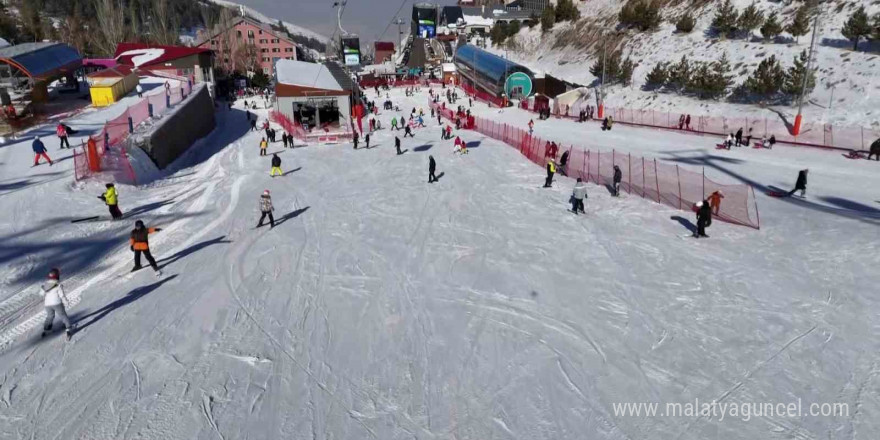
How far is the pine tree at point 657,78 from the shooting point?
40.5 m

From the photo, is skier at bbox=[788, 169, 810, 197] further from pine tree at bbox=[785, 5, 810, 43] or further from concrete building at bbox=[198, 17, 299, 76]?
concrete building at bbox=[198, 17, 299, 76]

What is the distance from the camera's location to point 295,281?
10.7m

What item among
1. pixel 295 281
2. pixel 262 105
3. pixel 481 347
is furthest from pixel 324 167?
pixel 262 105

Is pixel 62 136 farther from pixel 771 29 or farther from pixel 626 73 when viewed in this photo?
pixel 771 29

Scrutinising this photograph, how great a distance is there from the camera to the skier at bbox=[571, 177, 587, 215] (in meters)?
15.0

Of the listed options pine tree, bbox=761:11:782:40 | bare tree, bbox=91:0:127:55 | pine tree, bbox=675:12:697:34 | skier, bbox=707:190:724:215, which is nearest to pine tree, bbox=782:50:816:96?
pine tree, bbox=761:11:782:40

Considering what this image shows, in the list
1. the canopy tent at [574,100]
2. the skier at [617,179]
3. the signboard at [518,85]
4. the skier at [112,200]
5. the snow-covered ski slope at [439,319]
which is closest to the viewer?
the snow-covered ski slope at [439,319]

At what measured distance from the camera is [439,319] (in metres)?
8.98

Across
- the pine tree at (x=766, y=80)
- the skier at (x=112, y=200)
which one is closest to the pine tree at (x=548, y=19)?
the pine tree at (x=766, y=80)

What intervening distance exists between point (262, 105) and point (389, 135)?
2302cm

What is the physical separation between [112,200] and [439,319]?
11042 millimetres

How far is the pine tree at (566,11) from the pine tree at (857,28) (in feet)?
130

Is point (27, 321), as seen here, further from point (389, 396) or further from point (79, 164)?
point (79, 164)

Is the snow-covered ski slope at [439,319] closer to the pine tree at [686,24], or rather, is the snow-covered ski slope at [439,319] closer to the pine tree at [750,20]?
the pine tree at [750,20]
